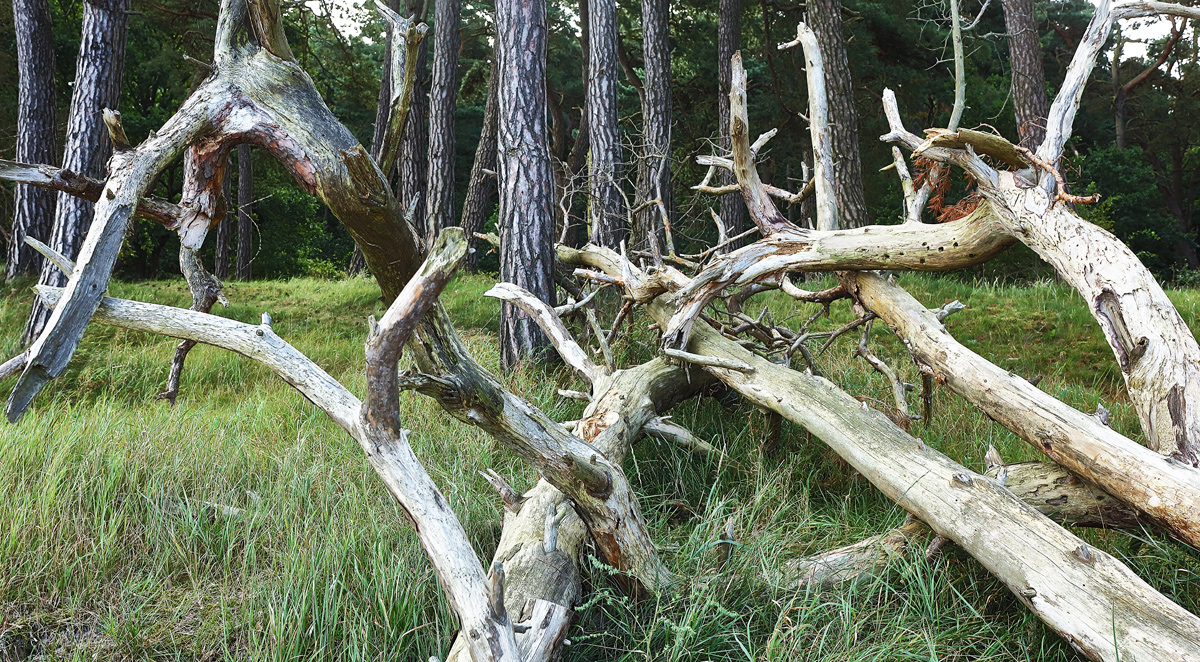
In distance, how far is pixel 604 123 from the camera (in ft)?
24.8

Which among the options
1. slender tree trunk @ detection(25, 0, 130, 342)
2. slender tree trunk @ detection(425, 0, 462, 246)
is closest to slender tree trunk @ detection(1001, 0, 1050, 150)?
slender tree trunk @ detection(425, 0, 462, 246)

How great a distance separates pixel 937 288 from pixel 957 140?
4.67m

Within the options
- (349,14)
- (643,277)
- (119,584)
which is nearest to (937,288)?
(643,277)

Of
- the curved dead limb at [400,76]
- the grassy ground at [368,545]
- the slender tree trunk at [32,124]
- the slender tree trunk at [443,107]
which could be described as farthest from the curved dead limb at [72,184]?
the slender tree trunk at [443,107]

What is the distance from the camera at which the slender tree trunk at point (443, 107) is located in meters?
11.6

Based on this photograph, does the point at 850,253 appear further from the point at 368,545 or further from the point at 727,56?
the point at 727,56

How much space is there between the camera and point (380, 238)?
287 centimetres

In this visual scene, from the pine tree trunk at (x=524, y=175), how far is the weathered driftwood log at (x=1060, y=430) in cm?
262

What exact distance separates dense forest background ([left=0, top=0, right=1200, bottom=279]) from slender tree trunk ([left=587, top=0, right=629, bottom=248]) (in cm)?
584

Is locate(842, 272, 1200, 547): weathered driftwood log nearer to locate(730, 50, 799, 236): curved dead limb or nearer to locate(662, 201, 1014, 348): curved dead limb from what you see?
locate(662, 201, 1014, 348): curved dead limb

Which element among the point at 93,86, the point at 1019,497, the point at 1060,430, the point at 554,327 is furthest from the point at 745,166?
the point at 93,86

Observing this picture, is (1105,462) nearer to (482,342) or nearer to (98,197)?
(98,197)

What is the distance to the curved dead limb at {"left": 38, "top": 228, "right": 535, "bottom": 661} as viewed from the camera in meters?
2.23

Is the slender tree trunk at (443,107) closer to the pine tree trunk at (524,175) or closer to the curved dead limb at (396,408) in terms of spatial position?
the pine tree trunk at (524,175)
